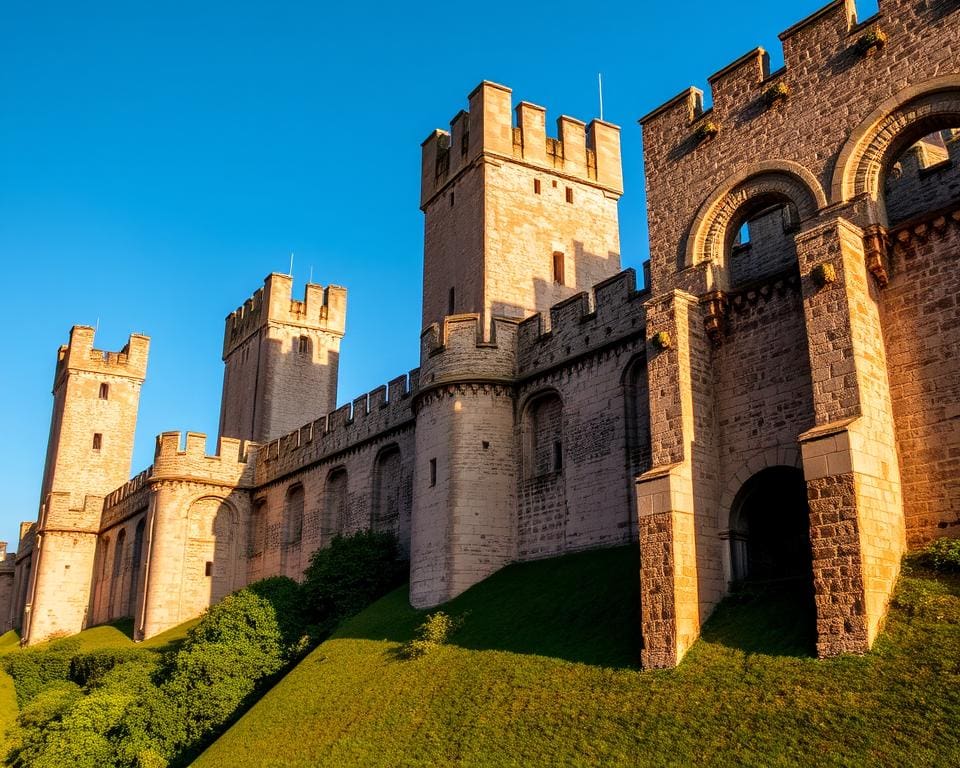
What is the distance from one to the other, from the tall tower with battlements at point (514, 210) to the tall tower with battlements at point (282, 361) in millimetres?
16327

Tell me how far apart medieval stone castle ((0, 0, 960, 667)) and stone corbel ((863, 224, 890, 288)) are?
1.6 inches

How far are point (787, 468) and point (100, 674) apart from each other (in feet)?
83.1

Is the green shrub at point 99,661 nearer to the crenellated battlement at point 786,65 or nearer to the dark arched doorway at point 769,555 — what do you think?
the dark arched doorway at point 769,555

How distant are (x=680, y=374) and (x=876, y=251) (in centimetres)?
412

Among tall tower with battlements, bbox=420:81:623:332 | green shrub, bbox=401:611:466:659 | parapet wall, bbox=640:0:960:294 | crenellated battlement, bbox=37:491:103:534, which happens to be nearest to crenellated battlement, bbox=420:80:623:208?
tall tower with battlements, bbox=420:81:623:332

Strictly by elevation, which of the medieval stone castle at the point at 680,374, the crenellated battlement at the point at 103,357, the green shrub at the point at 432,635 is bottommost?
the green shrub at the point at 432,635

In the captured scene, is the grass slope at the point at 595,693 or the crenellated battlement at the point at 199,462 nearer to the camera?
the grass slope at the point at 595,693

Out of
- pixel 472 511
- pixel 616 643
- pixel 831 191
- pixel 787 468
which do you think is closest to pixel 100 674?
pixel 472 511

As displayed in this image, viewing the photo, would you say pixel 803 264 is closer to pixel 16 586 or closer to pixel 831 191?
pixel 831 191

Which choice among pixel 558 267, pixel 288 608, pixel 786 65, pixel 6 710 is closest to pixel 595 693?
pixel 786 65

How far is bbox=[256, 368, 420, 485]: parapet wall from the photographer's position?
34.2 meters

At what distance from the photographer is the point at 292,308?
5353 cm

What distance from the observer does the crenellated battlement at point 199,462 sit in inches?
1663

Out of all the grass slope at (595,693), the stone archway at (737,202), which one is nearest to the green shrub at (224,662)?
the grass slope at (595,693)
